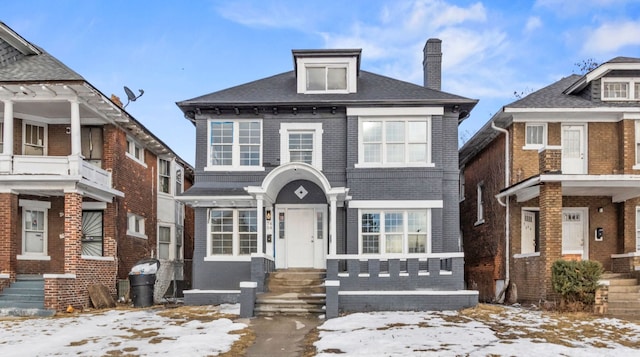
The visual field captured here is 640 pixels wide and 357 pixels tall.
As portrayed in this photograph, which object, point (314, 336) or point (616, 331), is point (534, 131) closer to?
point (616, 331)

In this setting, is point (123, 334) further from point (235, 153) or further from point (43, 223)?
point (43, 223)

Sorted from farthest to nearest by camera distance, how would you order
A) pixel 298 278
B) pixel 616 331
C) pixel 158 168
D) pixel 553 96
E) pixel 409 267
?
pixel 158 168 → pixel 553 96 → pixel 298 278 → pixel 409 267 → pixel 616 331

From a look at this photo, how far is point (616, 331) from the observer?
11.3 metres

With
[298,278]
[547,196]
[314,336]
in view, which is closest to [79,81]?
[298,278]

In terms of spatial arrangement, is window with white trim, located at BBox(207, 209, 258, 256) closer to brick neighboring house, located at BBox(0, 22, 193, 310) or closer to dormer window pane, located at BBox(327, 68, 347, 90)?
brick neighboring house, located at BBox(0, 22, 193, 310)

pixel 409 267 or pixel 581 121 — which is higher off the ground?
pixel 581 121

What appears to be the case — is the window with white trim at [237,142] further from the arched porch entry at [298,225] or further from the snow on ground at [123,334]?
the snow on ground at [123,334]

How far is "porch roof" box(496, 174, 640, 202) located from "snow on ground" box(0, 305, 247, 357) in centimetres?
926

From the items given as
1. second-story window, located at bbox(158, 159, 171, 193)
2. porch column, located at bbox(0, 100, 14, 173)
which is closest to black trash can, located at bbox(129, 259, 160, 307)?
porch column, located at bbox(0, 100, 14, 173)

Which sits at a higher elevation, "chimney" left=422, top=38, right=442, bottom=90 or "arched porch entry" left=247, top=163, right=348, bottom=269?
"chimney" left=422, top=38, right=442, bottom=90

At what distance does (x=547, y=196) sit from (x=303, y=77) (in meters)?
8.28

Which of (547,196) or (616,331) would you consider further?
(547,196)

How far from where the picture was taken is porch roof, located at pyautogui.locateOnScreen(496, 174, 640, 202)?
49.6ft

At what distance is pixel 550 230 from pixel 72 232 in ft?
45.2
